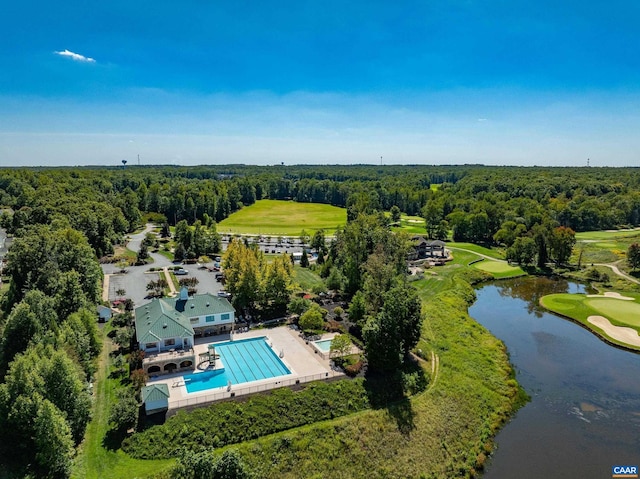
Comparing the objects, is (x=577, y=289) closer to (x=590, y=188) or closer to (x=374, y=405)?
(x=374, y=405)

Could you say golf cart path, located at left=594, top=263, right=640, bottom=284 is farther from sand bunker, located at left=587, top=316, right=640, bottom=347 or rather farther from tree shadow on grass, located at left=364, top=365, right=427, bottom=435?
tree shadow on grass, located at left=364, top=365, right=427, bottom=435

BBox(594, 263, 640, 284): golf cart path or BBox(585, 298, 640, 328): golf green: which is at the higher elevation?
BBox(594, 263, 640, 284): golf cart path

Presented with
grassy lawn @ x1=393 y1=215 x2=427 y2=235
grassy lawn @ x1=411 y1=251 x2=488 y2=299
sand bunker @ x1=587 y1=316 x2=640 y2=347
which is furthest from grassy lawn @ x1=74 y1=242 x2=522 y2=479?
grassy lawn @ x1=393 y1=215 x2=427 y2=235

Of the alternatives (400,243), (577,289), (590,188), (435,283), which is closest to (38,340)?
(400,243)

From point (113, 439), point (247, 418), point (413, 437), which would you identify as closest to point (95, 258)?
point (113, 439)

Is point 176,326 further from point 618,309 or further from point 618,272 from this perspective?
point 618,272

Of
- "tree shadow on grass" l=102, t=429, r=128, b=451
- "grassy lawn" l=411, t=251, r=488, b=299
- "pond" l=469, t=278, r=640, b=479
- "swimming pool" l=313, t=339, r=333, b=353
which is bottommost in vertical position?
"pond" l=469, t=278, r=640, b=479
